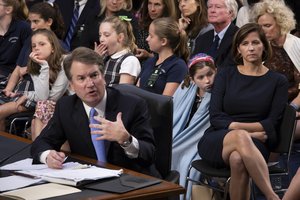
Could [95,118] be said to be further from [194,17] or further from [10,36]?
[10,36]

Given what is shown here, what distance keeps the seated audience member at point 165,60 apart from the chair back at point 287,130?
1114 millimetres

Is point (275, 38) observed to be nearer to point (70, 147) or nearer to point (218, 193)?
point (218, 193)

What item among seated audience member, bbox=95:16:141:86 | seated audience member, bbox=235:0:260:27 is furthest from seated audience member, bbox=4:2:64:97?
seated audience member, bbox=235:0:260:27

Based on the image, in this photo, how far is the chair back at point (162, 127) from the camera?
4.03 m

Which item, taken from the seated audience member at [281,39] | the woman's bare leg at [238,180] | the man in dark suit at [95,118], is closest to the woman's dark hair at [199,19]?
the seated audience member at [281,39]

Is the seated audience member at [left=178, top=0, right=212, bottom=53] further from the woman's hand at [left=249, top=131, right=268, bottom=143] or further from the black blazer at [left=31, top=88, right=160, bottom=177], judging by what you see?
the black blazer at [left=31, top=88, right=160, bottom=177]

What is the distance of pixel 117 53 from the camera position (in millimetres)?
6281

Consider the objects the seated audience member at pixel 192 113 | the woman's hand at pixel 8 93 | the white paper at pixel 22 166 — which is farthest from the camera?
the woman's hand at pixel 8 93

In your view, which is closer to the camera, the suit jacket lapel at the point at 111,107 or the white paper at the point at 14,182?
the white paper at the point at 14,182

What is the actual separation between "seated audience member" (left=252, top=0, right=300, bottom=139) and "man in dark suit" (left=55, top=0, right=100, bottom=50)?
2030 millimetres

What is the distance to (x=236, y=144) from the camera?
4.84 m

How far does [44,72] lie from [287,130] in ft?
6.86

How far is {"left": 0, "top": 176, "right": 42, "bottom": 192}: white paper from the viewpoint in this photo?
3248mm

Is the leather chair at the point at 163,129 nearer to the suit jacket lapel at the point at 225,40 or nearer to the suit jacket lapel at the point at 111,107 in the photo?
the suit jacket lapel at the point at 111,107
